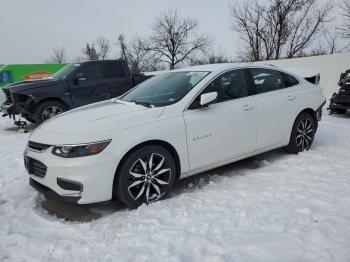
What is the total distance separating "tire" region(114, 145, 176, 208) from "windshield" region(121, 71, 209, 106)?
28.4 inches

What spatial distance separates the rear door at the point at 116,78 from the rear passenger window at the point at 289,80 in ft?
17.9

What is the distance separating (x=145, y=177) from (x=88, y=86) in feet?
20.3

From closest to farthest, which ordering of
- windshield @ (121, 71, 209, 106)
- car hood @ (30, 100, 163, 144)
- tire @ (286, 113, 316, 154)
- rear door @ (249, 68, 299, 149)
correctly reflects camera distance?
car hood @ (30, 100, 163, 144)
windshield @ (121, 71, 209, 106)
rear door @ (249, 68, 299, 149)
tire @ (286, 113, 316, 154)

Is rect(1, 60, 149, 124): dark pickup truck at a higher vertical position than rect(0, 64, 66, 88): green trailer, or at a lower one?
lower

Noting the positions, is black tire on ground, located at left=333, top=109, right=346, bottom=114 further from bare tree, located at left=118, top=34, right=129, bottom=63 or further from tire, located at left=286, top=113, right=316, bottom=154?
bare tree, located at left=118, top=34, right=129, bottom=63

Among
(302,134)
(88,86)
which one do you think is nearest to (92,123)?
(302,134)

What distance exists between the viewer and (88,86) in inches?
370

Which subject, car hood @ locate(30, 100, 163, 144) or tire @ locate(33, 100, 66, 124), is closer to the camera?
car hood @ locate(30, 100, 163, 144)

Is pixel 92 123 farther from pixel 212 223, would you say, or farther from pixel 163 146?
pixel 212 223

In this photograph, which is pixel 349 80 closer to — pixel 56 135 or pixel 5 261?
pixel 56 135

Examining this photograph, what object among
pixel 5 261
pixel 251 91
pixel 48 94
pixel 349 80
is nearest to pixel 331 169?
pixel 251 91

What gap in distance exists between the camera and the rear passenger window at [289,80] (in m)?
5.48

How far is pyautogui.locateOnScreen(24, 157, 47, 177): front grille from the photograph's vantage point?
371 cm

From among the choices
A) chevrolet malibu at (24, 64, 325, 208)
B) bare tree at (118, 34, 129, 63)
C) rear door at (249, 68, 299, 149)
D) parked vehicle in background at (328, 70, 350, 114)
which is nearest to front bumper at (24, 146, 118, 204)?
chevrolet malibu at (24, 64, 325, 208)
